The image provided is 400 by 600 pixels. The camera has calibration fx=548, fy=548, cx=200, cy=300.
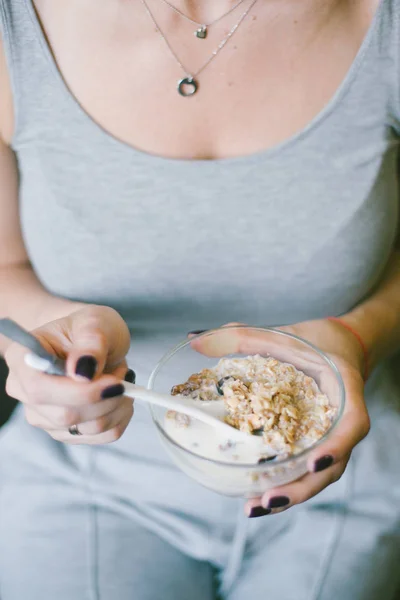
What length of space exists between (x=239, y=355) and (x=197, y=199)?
0.73 feet

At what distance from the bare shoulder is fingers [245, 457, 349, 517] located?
1.94ft

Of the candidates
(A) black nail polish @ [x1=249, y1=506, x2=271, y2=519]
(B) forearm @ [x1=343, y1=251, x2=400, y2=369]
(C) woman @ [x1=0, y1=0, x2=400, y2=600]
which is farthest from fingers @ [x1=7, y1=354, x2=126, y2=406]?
(B) forearm @ [x1=343, y1=251, x2=400, y2=369]

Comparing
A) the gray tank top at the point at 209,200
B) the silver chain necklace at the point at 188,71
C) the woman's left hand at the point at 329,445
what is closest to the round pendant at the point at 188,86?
the silver chain necklace at the point at 188,71

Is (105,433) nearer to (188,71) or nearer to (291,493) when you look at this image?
(291,493)

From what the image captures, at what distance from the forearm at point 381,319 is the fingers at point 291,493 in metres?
0.25

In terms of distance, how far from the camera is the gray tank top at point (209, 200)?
73 cm

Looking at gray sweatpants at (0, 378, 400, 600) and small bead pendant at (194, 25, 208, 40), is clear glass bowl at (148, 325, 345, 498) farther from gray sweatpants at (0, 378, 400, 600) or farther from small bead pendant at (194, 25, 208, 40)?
small bead pendant at (194, 25, 208, 40)

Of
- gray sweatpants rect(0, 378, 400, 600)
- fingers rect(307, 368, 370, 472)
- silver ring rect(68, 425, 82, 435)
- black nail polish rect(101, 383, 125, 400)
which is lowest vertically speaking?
gray sweatpants rect(0, 378, 400, 600)

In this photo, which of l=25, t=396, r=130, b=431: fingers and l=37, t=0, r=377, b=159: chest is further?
l=37, t=0, r=377, b=159: chest

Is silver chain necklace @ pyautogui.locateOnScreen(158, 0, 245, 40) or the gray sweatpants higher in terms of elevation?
silver chain necklace @ pyautogui.locateOnScreen(158, 0, 245, 40)

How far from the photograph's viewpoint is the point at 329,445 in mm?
604

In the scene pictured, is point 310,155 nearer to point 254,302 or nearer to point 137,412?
point 254,302

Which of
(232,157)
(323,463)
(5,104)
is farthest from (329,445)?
(5,104)

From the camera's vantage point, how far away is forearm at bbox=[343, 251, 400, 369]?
848 millimetres
